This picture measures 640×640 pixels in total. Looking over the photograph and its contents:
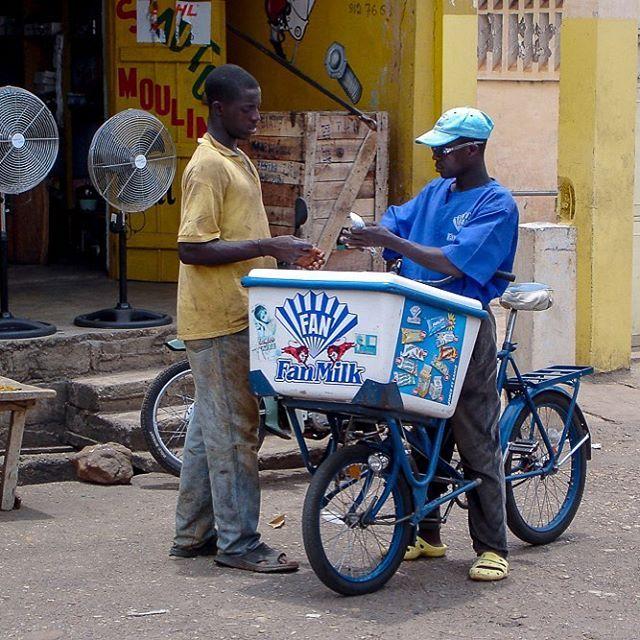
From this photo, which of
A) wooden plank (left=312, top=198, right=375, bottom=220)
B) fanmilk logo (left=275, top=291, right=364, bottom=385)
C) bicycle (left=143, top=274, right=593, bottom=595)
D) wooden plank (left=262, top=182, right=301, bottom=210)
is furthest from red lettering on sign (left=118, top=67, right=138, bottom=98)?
fanmilk logo (left=275, top=291, right=364, bottom=385)

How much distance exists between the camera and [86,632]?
4777 millimetres

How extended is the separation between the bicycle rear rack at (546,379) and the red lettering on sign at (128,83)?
4.96 metres

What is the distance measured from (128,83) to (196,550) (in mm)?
5212

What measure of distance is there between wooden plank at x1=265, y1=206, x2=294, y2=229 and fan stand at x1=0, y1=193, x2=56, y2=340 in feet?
5.51

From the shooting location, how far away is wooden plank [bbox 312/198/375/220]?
343 inches

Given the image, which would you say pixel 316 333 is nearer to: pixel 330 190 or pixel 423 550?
pixel 423 550

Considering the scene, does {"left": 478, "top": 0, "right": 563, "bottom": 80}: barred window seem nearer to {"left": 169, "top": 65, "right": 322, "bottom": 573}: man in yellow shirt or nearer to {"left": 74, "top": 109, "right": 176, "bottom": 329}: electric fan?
{"left": 74, "top": 109, "right": 176, "bottom": 329}: electric fan

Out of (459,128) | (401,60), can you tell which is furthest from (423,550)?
(401,60)

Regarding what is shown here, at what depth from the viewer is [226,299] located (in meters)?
5.23

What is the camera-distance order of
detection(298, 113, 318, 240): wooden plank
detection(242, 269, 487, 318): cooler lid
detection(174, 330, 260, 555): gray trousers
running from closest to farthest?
detection(242, 269, 487, 318): cooler lid, detection(174, 330, 260, 555): gray trousers, detection(298, 113, 318, 240): wooden plank

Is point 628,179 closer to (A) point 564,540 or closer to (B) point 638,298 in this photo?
(B) point 638,298

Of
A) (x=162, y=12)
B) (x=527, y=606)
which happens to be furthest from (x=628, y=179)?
(x=527, y=606)

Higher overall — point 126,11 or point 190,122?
point 126,11

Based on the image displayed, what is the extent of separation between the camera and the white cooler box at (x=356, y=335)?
474cm
